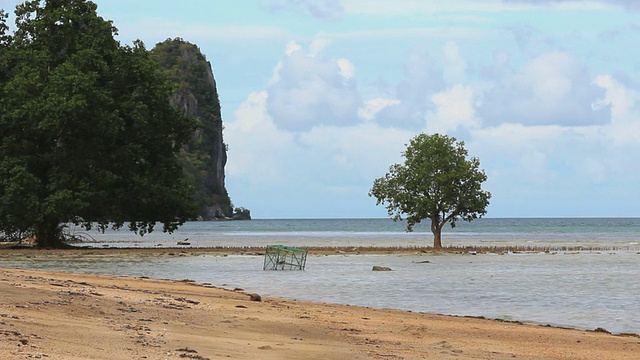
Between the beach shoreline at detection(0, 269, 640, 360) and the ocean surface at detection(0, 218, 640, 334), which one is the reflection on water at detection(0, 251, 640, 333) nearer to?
the ocean surface at detection(0, 218, 640, 334)

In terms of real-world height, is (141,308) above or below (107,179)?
below

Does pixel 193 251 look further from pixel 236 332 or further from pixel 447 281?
pixel 236 332

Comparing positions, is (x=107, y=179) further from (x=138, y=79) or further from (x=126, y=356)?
(x=126, y=356)

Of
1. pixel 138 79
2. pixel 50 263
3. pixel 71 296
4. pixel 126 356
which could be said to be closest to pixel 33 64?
pixel 138 79

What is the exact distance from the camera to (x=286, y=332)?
18.0m

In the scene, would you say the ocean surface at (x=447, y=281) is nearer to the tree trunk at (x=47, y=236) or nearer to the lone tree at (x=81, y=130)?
the lone tree at (x=81, y=130)

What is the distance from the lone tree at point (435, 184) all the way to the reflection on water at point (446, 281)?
178 inches

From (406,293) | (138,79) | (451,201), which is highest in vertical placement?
(138,79)

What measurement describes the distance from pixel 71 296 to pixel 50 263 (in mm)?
28625

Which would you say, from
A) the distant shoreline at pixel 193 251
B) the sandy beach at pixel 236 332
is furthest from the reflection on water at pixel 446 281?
the sandy beach at pixel 236 332

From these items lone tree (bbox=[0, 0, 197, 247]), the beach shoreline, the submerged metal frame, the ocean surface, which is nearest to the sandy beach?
the beach shoreline

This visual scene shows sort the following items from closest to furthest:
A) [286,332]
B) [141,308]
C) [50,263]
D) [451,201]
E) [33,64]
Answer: [286,332], [141,308], [50,263], [33,64], [451,201]

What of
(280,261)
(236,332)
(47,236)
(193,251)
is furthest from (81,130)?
(236,332)

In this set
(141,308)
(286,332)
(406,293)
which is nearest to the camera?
(286,332)
